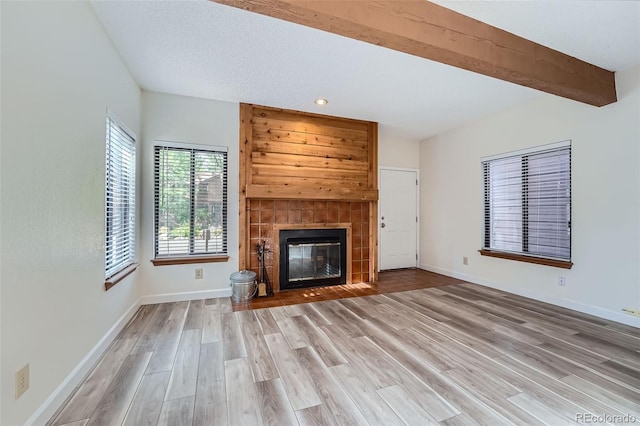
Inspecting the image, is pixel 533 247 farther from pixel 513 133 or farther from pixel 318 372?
pixel 318 372

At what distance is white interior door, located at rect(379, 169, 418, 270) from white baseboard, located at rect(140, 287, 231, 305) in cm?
299

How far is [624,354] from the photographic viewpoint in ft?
7.15

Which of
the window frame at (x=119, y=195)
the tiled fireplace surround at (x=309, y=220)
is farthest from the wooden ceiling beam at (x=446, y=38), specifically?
the tiled fireplace surround at (x=309, y=220)

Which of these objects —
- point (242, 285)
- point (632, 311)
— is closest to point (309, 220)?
point (242, 285)

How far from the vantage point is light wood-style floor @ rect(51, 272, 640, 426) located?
1.54 metres

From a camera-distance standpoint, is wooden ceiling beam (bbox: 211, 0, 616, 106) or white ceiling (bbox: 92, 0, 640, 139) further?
white ceiling (bbox: 92, 0, 640, 139)

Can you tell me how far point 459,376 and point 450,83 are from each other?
9.55ft

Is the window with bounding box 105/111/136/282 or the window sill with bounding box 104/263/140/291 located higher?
the window with bounding box 105/111/136/282

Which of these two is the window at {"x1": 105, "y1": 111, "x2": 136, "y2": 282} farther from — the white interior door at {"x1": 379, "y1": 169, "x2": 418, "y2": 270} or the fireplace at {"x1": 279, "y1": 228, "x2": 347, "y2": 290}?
the white interior door at {"x1": 379, "y1": 169, "x2": 418, "y2": 270}

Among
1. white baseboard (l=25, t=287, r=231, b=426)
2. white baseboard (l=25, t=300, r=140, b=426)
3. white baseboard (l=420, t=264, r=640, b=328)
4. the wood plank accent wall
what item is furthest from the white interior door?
white baseboard (l=25, t=300, r=140, b=426)

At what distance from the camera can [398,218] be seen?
5.40 meters

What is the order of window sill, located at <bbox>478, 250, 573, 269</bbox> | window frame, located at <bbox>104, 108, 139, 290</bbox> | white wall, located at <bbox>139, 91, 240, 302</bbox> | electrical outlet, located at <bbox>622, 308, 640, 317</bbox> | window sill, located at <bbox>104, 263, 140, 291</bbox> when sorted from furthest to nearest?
white wall, located at <bbox>139, 91, 240, 302</bbox> → window sill, located at <bbox>478, 250, 573, 269</bbox> → electrical outlet, located at <bbox>622, 308, 640, 317</bbox> → window frame, located at <bbox>104, 108, 139, 290</bbox> → window sill, located at <bbox>104, 263, 140, 291</bbox>

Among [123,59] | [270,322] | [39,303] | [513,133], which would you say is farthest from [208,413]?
[513,133]

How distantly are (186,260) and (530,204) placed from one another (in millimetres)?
4585
